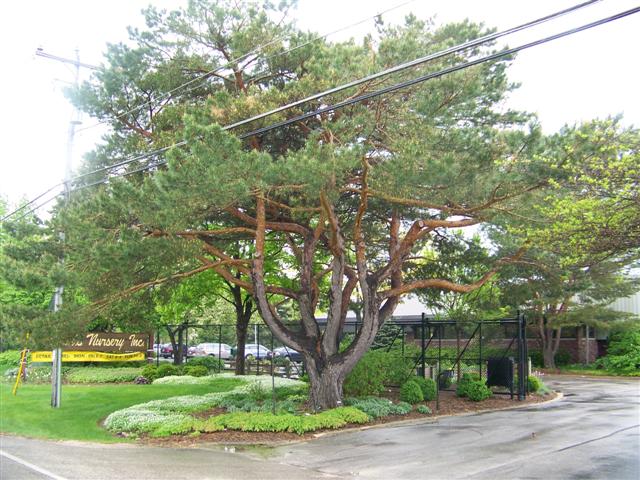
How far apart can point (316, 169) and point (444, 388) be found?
13.0m

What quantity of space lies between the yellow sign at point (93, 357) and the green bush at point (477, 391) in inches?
622

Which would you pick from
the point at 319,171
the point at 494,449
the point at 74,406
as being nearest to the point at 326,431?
the point at 494,449

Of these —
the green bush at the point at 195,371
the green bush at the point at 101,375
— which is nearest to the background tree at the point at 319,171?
the green bush at the point at 195,371

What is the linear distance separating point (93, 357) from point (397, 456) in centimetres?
1907

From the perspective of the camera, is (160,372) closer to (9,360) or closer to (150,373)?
(150,373)

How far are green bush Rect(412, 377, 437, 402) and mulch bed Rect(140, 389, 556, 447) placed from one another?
23 cm

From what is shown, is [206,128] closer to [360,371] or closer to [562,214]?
[562,214]

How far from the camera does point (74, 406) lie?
59.4 feet

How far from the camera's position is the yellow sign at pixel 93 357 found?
80.8 feet

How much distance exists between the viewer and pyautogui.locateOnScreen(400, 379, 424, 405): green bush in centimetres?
1817

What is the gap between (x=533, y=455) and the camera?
1129 centimetres

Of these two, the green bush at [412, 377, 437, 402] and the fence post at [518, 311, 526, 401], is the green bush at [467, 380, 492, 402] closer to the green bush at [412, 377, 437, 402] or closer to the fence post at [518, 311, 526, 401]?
the green bush at [412, 377, 437, 402]

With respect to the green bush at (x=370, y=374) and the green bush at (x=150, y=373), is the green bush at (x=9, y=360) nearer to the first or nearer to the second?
the green bush at (x=150, y=373)

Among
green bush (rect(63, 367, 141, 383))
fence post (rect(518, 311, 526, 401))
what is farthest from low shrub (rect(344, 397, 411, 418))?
green bush (rect(63, 367, 141, 383))
